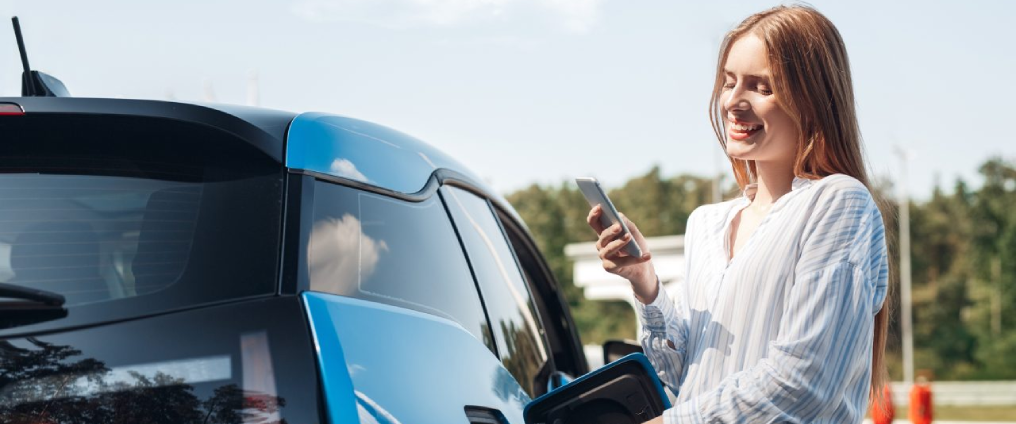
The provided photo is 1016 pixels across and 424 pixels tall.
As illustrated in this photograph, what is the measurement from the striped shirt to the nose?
19 cm

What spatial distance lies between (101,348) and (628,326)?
83518mm

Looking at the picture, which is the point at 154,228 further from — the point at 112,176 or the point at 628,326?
the point at 628,326

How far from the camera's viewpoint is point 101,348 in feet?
6.14

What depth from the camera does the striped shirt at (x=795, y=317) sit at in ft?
6.82

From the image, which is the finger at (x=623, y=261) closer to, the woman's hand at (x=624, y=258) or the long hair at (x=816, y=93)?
the woman's hand at (x=624, y=258)

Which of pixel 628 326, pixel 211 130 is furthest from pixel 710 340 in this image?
pixel 628 326

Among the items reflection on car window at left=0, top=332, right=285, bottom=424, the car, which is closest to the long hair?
the car

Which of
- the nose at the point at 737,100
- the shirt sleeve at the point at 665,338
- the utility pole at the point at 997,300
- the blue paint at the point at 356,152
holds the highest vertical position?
the nose at the point at 737,100

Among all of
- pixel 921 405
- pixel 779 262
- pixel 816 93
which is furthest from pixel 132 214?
pixel 921 405

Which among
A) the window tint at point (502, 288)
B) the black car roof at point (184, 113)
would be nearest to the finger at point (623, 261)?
the window tint at point (502, 288)

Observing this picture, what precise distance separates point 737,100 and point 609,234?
0.37 meters

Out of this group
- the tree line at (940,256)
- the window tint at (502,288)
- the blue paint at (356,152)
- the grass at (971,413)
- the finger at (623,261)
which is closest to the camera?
the blue paint at (356,152)

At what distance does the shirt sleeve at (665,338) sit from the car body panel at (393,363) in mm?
367

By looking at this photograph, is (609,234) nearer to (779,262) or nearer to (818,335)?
(779,262)
